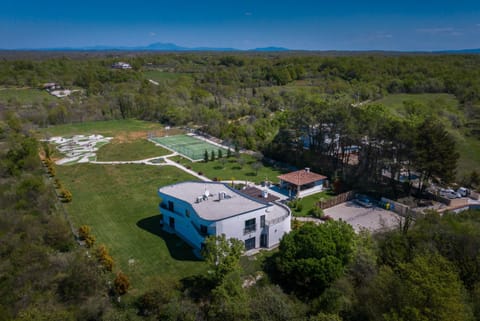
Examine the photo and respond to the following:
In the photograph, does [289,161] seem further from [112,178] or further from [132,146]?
[132,146]

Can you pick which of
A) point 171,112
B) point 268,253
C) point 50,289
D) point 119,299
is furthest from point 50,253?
point 171,112

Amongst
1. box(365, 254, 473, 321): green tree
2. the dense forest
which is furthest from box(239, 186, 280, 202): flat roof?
box(365, 254, 473, 321): green tree

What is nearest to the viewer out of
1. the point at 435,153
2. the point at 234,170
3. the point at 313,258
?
the point at 313,258

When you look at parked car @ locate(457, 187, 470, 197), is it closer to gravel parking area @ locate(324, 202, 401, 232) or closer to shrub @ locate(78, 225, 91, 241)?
gravel parking area @ locate(324, 202, 401, 232)

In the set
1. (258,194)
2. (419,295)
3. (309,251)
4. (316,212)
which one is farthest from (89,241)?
(419,295)

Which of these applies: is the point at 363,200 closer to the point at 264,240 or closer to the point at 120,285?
the point at 264,240

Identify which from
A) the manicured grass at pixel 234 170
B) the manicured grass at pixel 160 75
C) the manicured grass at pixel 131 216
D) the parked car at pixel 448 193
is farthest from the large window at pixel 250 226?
the manicured grass at pixel 160 75
